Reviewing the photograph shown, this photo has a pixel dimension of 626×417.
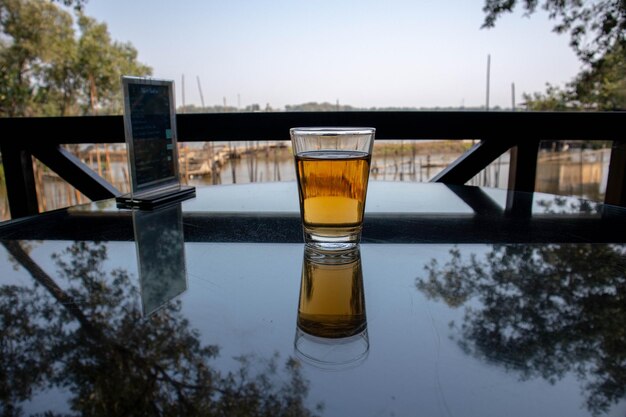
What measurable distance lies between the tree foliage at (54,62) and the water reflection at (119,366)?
14.6 metres

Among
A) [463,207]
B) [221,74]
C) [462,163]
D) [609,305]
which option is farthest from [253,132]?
[221,74]

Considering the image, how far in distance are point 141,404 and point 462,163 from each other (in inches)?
65.5

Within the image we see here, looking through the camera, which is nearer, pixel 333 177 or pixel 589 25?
pixel 333 177

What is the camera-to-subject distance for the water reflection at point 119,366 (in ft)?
0.95

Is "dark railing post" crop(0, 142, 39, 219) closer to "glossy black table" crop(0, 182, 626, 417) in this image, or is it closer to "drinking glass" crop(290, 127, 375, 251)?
"glossy black table" crop(0, 182, 626, 417)

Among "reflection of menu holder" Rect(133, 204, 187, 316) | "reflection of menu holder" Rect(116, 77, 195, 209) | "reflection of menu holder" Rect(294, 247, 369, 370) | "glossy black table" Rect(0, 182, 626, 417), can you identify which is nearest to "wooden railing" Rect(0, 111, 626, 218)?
"reflection of menu holder" Rect(116, 77, 195, 209)

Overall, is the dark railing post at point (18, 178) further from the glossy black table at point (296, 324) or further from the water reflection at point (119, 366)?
the water reflection at point (119, 366)

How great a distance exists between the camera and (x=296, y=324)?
1.37ft

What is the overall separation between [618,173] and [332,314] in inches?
79.1

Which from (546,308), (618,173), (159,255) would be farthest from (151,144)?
(618,173)

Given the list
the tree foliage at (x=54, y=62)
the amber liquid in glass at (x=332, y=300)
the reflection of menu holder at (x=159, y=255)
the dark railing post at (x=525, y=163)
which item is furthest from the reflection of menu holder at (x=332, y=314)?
the tree foliage at (x=54, y=62)

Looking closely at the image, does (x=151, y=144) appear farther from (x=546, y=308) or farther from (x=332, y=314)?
(x=546, y=308)

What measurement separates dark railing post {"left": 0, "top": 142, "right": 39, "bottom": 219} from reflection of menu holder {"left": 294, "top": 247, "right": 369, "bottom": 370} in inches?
73.0

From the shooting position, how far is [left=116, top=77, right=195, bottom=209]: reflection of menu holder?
1037 mm
